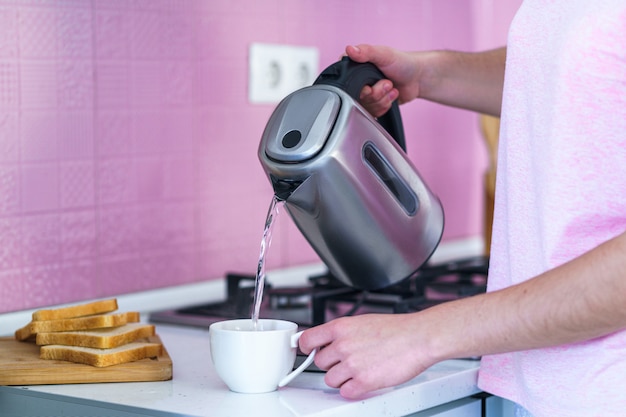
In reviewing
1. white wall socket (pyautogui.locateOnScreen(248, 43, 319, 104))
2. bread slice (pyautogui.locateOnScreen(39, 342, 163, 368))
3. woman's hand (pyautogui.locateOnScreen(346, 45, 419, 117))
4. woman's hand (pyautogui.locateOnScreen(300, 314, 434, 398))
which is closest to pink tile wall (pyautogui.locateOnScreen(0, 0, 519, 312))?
white wall socket (pyautogui.locateOnScreen(248, 43, 319, 104))

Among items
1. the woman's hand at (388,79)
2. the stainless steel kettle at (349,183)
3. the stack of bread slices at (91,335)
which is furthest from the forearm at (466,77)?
the stack of bread slices at (91,335)

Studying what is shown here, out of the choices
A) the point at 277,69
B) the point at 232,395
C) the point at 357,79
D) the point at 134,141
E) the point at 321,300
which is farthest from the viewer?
the point at 277,69

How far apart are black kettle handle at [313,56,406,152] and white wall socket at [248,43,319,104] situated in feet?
1.64

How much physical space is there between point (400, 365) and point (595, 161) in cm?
27

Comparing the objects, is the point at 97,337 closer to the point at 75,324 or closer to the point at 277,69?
the point at 75,324

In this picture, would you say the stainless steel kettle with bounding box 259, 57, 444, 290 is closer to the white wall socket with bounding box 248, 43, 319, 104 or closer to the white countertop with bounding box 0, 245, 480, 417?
the white countertop with bounding box 0, 245, 480, 417

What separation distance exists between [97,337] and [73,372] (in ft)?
0.17

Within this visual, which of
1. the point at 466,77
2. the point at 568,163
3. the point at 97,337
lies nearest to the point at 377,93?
the point at 466,77

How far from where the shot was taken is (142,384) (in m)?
1.03

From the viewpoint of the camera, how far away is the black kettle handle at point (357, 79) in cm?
109

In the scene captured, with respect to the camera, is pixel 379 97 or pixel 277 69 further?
pixel 277 69

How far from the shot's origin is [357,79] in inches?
43.9

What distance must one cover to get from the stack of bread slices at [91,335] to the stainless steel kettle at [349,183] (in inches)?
9.2

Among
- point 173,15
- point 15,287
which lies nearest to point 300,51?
point 173,15
